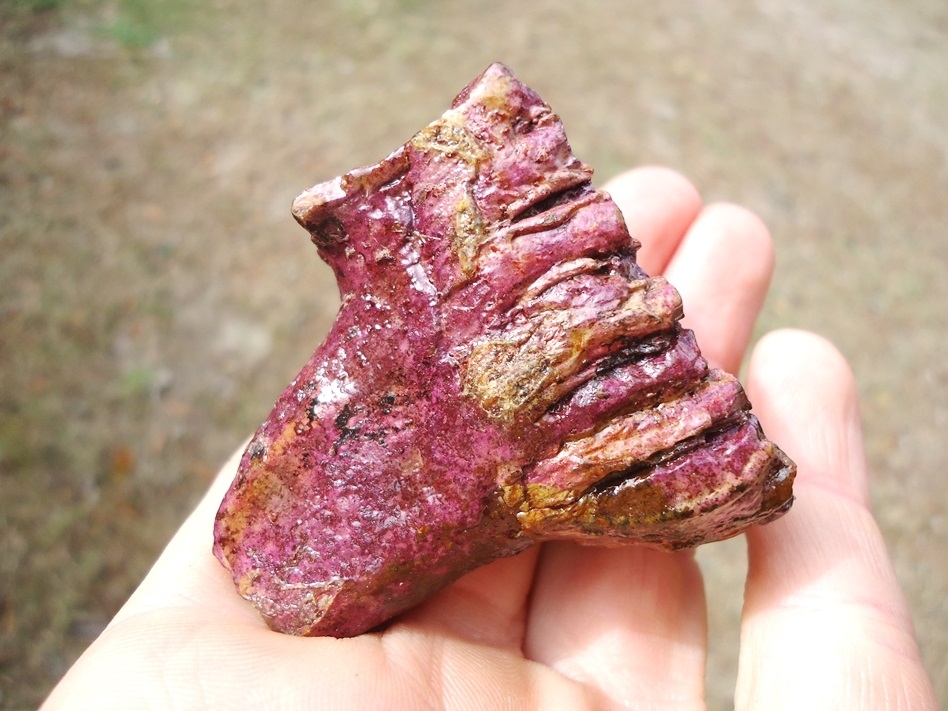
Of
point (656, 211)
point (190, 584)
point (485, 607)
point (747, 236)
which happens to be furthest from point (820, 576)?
point (190, 584)

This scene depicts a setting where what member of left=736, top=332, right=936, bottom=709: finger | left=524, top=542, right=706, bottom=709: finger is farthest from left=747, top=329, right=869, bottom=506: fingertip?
left=524, top=542, right=706, bottom=709: finger

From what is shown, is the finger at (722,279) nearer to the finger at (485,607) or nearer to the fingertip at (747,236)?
the fingertip at (747,236)

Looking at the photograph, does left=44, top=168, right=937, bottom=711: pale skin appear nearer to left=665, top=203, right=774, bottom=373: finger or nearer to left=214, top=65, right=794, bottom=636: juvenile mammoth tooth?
left=665, top=203, right=774, bottom=373: finger

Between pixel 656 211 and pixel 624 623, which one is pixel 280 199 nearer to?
pixel 656 211

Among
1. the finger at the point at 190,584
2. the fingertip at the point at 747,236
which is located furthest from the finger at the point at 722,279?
the finger at the point at 190,584

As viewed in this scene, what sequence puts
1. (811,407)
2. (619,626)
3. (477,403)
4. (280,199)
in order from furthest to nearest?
(280,199) < (811,407) < (619,626) < (477,403)

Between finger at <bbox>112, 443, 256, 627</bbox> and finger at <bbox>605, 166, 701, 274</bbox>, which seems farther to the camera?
finger at <bbox>605, 166, 701, 274</bbox>

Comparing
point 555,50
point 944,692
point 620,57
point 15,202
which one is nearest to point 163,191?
point 15,202
